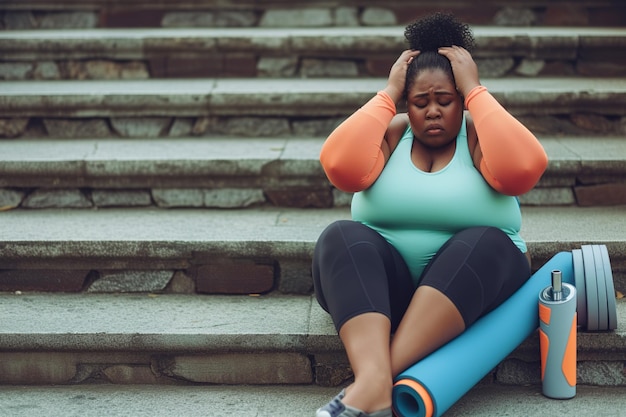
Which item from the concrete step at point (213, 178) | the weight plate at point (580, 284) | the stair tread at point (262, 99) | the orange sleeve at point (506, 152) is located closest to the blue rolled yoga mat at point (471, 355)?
the weight plate at point (580, 284)

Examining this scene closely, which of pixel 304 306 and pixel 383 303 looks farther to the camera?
pixel 304 306

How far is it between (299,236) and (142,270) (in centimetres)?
60

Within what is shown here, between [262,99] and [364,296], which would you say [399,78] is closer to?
[364,296]

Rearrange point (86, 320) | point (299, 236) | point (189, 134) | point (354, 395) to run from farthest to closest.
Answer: point (189, 134) → point (299, 236) → point (86, 320) → point (354, 395)

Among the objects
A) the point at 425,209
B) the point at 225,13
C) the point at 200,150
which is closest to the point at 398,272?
the point at 425,209

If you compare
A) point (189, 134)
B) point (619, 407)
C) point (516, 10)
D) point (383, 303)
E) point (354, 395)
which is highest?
point (516, 10)

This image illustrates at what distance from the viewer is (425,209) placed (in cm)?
261

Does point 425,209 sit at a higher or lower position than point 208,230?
higher

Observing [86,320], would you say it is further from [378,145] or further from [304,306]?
[378,145]

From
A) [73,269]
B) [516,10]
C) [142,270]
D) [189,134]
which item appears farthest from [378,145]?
[516,10]

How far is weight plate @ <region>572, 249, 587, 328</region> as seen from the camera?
261 cm

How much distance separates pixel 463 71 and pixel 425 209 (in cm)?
45

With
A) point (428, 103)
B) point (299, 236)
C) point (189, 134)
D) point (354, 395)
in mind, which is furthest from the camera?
point (189, 134)

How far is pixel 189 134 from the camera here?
405 centimetres
